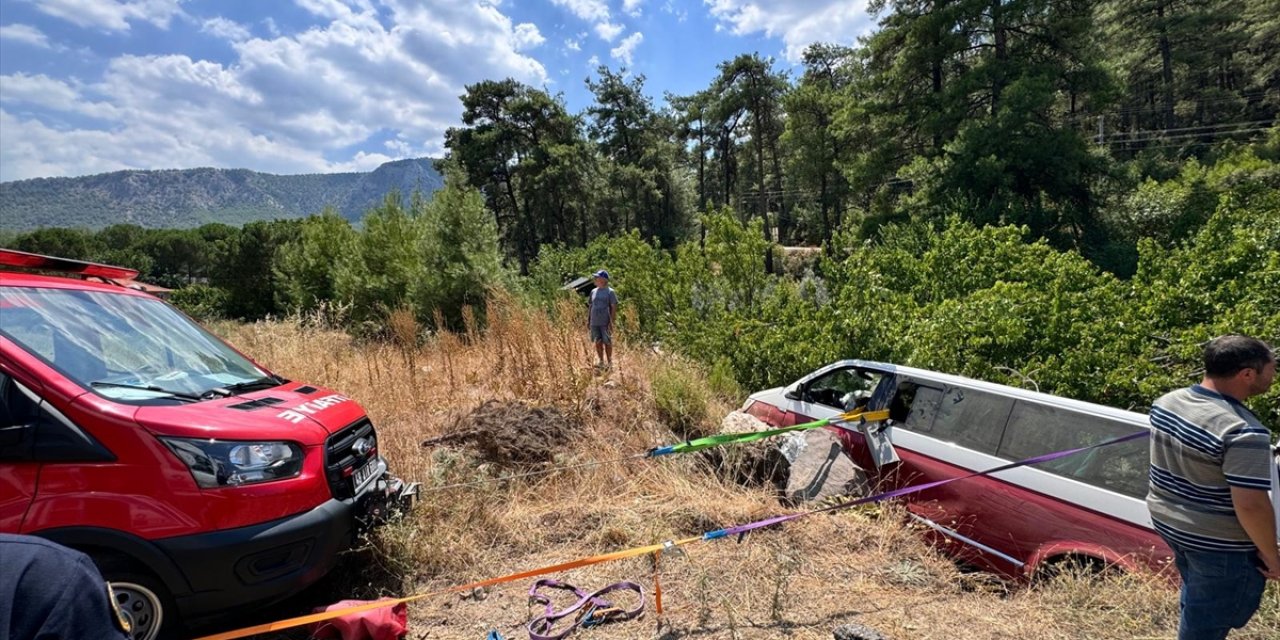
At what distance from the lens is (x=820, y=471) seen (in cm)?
501

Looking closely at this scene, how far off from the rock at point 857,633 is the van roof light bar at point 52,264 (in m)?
4.68

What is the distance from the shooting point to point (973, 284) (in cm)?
880

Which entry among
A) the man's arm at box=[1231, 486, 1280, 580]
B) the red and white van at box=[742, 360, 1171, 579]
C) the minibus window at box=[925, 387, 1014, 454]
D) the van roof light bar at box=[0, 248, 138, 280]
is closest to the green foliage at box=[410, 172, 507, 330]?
the van roof light bar at box=[0, 248, 138, 280]

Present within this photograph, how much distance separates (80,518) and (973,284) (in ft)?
32.8

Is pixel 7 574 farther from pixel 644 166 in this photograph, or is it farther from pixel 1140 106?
pixel 1140 106

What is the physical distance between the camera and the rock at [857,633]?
2.77m

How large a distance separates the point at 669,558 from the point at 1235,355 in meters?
3.08

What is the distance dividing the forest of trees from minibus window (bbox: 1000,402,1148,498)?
2590 millimetres

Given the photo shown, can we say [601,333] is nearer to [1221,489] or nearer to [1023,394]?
[1023,394]

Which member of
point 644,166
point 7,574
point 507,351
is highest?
point 644,166

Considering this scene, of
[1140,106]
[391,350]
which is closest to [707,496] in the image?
[391,350]

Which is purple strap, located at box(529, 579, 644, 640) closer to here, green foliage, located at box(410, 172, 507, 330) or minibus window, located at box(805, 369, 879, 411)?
minibus window, located at box(805, 369, 879, 411)

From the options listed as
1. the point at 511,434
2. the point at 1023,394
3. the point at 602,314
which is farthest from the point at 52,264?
the point at 1023,394

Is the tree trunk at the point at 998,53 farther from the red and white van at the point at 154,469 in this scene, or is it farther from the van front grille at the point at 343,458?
the red and white van at the point at 154,469
